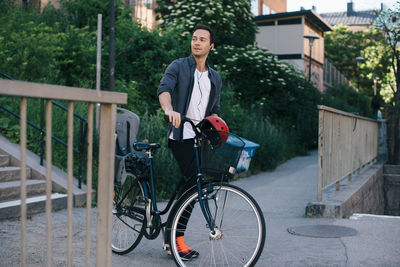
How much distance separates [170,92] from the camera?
420cm

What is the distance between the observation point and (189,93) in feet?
14.2

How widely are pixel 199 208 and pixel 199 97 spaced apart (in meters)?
0.99

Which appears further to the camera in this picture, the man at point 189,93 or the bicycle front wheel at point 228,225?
the man at point 189,93

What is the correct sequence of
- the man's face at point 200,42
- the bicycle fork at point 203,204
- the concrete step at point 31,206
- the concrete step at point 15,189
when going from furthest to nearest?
the concrete step at point 15,189 → the concrete step at point 31,206 → the man's face at point 200,42 → the bicycle fork at point 203,204

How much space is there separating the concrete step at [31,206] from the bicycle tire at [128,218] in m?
1.77

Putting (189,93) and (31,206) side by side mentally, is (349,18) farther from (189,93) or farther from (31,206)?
(189,93)

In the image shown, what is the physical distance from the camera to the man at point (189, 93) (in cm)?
418

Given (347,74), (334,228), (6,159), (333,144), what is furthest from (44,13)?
(347,74)

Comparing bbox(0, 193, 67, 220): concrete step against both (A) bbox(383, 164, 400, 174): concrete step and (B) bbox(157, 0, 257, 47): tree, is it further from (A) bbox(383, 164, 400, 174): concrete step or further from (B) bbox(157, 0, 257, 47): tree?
(B) bbox(157, 0, 257, 47): tree

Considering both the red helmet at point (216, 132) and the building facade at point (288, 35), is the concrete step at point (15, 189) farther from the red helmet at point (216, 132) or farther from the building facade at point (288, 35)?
the building facade at point (288, 35)

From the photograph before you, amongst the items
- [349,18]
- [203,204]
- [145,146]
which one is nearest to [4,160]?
[145,146]

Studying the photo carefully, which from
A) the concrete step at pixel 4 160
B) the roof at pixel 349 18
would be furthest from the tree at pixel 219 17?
the roof at pixel 349 18

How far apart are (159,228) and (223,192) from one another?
750 mm

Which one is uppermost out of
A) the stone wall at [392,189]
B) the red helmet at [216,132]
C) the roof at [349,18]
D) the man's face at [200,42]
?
the roof at [349,18]
